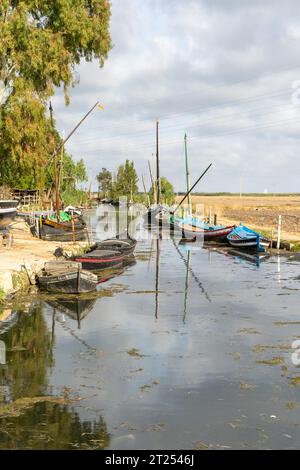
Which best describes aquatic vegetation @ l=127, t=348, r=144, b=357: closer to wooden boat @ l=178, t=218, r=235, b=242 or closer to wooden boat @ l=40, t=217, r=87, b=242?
A: wooden boat @ l=40, t=217, r=87, b=242

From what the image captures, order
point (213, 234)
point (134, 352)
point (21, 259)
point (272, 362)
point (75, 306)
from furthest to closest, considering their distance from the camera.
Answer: point (213, 234)
point (21, 259)
point (75, 306)
point (134, 352)
point (272, 362)

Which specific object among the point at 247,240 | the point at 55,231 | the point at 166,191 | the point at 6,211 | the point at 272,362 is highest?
the point at 166,191

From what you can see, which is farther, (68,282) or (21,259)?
(21,259)

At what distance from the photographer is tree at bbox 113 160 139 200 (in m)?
136

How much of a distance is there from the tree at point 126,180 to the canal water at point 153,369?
11321cm

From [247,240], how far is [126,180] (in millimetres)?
100369

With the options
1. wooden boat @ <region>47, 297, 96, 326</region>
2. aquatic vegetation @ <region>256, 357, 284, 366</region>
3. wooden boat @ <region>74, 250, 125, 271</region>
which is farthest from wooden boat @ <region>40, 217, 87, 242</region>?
aquatic vegetation @ <region>256, 357, 284, 366</region>

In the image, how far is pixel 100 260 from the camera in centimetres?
2791

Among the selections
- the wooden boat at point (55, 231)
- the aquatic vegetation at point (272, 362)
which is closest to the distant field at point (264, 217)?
the wooden boat at point (55, 231)

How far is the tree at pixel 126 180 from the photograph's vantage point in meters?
136

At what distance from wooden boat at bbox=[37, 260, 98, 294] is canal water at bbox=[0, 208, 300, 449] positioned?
2.49 ft

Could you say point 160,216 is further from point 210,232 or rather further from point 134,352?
point 134,352

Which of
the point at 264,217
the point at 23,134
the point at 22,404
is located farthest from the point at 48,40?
the point at 264,217
